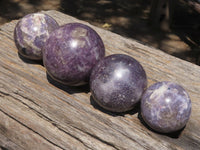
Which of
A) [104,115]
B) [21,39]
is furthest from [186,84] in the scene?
[21,39]

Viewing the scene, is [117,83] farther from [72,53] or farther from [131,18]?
[131,18]

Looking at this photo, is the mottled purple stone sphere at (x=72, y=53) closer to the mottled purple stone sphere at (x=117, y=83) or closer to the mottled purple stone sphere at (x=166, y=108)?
the mottled purple stone sphere at (x=117, y=83)

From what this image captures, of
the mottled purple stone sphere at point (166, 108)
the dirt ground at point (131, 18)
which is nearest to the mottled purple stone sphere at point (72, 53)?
the mottled purple stone sphere at point (166, 108)

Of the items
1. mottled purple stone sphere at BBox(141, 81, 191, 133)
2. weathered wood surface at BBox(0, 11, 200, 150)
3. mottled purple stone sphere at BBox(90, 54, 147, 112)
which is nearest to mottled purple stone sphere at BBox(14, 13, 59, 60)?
weathered wood surface at BBox(0, 11, 200, 150)

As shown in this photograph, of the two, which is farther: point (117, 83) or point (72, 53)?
point (72, 53)

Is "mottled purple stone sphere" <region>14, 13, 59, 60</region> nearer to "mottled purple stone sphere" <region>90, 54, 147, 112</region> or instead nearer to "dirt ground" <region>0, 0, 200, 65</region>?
"mottled purple stone sphere" <region>90, 54, 147, 112</region>

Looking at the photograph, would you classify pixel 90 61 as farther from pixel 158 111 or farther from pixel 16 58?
pixel 16 58

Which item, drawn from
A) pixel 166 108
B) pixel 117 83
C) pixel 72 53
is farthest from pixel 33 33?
pixel 166 108
